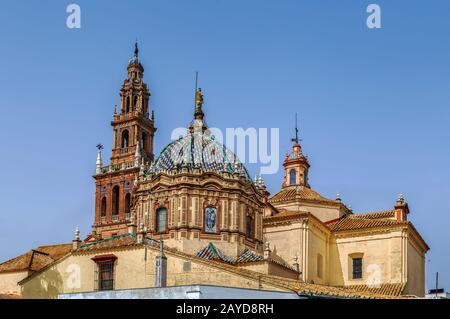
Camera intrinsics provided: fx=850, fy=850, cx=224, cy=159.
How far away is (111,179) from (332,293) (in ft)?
167

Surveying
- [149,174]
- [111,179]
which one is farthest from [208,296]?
[111,179]

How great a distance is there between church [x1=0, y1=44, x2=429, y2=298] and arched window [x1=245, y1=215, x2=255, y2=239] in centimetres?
6

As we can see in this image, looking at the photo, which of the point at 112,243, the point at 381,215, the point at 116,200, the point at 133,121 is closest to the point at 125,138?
the point at 133,121

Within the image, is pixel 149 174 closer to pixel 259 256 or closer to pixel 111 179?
pixel 259 256

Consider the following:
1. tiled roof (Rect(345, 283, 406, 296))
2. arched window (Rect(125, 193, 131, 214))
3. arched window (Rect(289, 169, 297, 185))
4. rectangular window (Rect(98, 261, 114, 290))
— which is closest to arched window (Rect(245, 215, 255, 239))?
tiled roof (Rect(345, 283, 406, 296))

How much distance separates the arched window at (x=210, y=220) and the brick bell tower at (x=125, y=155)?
3197 cm

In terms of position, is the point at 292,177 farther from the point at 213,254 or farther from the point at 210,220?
the point at 213,254

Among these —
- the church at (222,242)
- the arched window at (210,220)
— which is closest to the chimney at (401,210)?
the church at (222,242)

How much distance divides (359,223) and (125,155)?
3588 centimetres

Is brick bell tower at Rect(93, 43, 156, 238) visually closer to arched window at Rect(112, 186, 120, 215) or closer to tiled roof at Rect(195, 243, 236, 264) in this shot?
arched window at Rect(112, 186, 120, 215)

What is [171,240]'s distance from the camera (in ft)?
164

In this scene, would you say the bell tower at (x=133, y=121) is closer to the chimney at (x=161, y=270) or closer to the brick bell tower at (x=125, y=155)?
the brick bell tower at (x=125, y=155)

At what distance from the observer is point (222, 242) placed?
50.4 m

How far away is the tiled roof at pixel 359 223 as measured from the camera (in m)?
57.2
